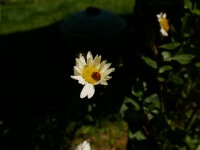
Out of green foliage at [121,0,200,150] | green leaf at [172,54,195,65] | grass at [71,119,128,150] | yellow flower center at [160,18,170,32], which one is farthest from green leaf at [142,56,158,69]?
grass at [71,119,128,150]

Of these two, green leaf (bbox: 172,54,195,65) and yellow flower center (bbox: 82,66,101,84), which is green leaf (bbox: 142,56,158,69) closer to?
green leaf (bbox: 172,54,195,65)

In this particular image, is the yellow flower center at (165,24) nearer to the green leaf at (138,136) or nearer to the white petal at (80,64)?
the green leaf at (138,136)

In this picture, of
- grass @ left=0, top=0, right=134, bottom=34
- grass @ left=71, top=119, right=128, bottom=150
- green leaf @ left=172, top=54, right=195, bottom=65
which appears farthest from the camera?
grass @ left=0, top=0, right=134, bottom=34

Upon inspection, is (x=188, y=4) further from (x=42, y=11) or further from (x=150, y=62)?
(x=42, y=11)

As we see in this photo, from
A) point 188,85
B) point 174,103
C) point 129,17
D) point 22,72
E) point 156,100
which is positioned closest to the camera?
point 156,100

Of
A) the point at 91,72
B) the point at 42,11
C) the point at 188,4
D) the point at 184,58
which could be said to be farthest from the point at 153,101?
the point at 42,11

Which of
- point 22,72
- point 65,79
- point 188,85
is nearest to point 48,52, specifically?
point 22,72

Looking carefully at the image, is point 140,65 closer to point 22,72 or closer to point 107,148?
point 107,148
